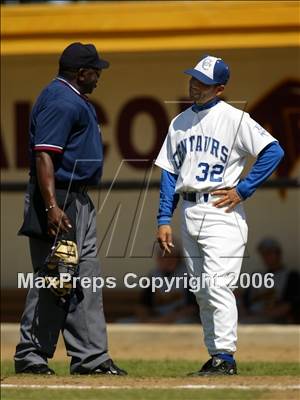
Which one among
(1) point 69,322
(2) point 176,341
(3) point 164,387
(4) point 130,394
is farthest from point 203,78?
(2) point 176,341

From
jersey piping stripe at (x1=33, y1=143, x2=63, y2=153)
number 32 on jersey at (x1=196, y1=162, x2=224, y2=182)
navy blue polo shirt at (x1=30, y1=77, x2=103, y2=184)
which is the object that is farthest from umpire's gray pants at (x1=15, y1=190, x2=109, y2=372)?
number 32 on jersey at (x1=196, y1=162, x2=224, y2=182)

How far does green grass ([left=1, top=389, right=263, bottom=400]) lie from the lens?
5.74m

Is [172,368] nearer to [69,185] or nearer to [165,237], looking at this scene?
[165,237]

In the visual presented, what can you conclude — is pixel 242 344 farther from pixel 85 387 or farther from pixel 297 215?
pixel 85 387

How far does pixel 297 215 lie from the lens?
12.4 meters

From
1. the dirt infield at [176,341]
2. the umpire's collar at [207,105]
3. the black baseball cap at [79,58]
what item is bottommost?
the dirt infield at [176,341]

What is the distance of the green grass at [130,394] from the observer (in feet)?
18.8

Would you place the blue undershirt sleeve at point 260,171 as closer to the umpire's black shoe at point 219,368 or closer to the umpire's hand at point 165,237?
the umpire's hand at point 165,237

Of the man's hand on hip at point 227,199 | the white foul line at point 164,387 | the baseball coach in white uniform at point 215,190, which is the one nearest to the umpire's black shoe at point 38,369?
the white foul line at point 164,387

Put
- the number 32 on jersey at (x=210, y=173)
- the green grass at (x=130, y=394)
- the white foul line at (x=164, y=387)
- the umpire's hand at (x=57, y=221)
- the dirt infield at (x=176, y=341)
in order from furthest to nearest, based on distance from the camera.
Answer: the dirt infield at (x=176, y=341)
the number 32 on jersey at (x=210, y=173)
the umpire's hand at (x=57, y=221)
the white foul line at (x=164, y=387)
the green grass at (x=130, y=394)

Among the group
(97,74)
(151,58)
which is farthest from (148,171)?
(97,74)

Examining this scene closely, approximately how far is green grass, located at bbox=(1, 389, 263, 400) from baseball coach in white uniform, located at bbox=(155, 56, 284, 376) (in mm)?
805

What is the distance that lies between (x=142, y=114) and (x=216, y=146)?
5733 mm

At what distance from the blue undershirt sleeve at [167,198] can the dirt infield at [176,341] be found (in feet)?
11.9
